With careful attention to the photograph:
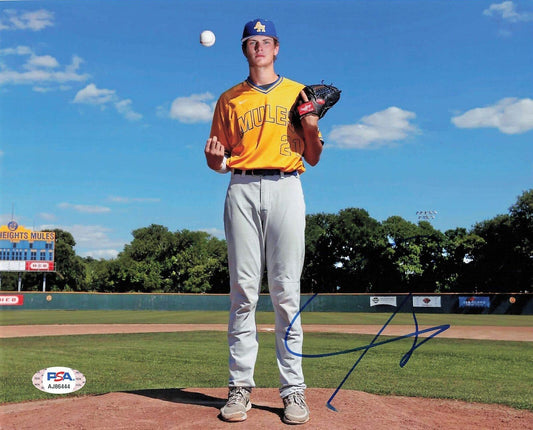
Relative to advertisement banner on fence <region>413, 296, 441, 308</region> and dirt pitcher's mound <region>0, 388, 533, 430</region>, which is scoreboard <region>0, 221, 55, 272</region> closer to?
advertisement banner on fence <region>413, 296, 441, 308</region>

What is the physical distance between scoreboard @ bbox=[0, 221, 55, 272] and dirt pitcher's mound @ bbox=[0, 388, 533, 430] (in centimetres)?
4650

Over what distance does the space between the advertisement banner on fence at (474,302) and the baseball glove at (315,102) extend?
27.6 m

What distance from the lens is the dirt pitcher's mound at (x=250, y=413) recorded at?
346 centimetres

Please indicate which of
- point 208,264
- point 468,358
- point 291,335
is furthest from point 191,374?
point 208,264

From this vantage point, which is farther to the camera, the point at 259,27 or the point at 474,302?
the point at 474,302

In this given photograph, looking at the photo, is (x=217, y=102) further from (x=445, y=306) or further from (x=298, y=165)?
(x=445, y=306)

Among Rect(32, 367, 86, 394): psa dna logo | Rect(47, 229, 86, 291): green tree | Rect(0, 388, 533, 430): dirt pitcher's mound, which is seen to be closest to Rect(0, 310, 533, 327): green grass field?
Rect(32, 367, 86, 394): psa dna logo

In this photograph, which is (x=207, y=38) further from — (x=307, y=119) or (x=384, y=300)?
(x=384, y=300)

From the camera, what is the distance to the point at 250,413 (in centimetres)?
369

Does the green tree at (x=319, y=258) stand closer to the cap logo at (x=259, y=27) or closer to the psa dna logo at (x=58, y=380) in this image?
the psa dna logo at (x=58, y=380)

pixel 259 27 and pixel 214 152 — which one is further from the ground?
pixel 259 27

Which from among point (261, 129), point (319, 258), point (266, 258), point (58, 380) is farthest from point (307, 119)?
point (319, 258)

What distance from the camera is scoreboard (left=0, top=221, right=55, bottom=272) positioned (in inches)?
1855

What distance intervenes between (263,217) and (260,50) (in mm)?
1261
